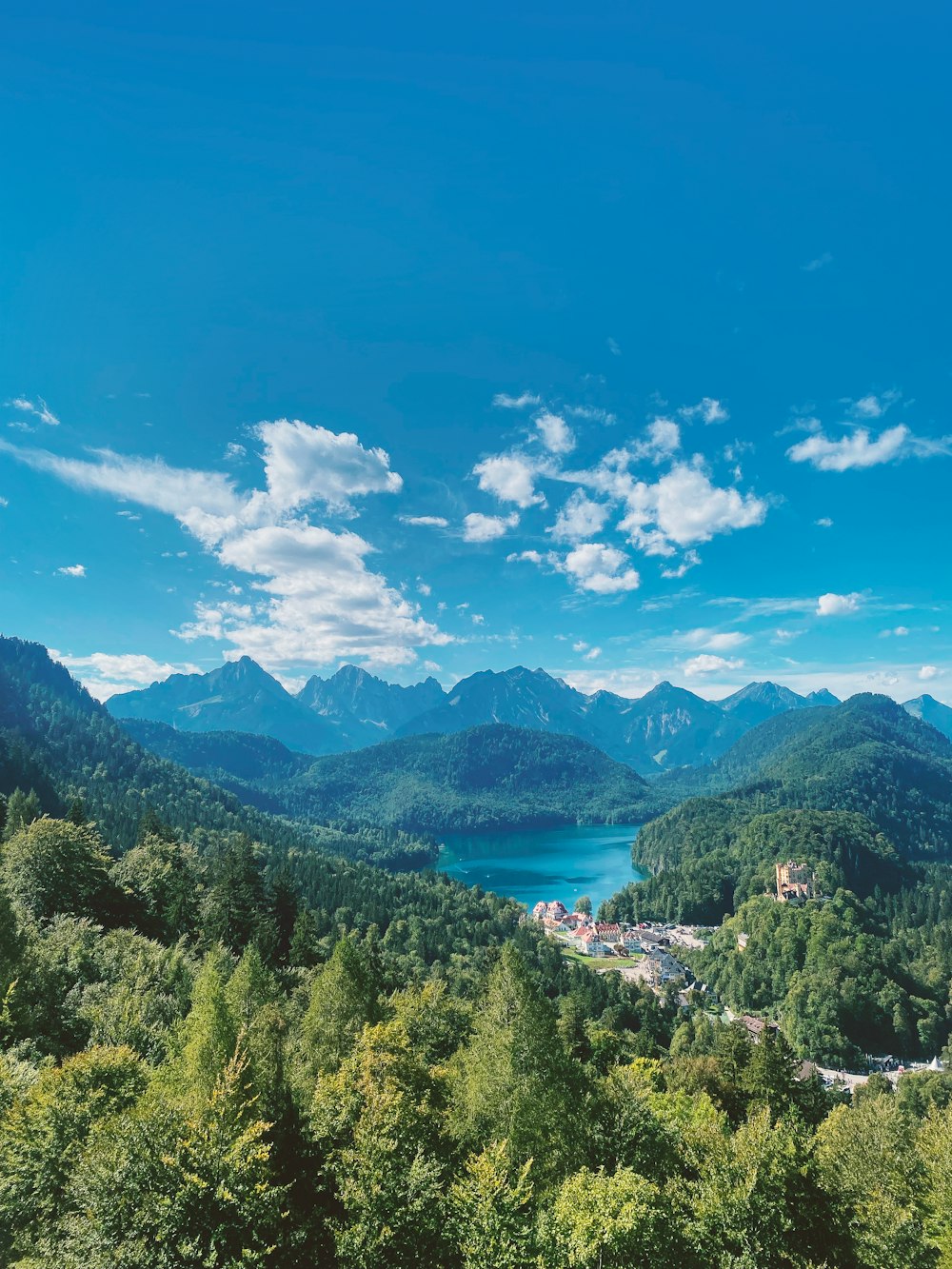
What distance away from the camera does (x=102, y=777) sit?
150 metres

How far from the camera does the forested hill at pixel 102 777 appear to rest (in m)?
98.8

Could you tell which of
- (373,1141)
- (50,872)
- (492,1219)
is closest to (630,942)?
(50,872)

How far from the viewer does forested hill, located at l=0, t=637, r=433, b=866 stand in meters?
98.8

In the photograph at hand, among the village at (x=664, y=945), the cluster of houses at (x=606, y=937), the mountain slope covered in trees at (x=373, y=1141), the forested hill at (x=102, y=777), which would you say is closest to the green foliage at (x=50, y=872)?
the mountain slope covered in trees at (x=373, y=1141)

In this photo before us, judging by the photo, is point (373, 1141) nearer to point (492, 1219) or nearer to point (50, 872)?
point (492, 1219)

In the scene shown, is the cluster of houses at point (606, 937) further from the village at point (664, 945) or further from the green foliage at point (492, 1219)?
the green foliage at point (492, 1219)

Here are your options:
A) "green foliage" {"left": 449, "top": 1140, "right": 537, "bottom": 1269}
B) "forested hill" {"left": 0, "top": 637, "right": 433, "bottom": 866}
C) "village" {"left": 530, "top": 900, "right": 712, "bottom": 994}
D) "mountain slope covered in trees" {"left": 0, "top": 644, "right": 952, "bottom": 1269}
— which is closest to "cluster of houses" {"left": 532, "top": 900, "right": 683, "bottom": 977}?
"village" {"left": 530, "top": 900, "right": 712, "bottom": 994}

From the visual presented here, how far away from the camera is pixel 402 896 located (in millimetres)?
106875

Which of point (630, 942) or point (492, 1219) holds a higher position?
point (492, 1219)

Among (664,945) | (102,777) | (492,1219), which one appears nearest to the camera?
(492,1219)

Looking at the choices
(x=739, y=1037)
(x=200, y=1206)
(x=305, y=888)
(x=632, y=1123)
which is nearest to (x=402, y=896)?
(x=305, y=888)

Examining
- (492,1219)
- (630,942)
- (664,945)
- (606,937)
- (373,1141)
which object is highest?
(373,1141)

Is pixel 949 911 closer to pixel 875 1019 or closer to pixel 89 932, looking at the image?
pixel 875 1019

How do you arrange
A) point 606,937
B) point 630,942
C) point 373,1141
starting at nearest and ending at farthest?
point 373,1141, point 630,942, point 606,937
